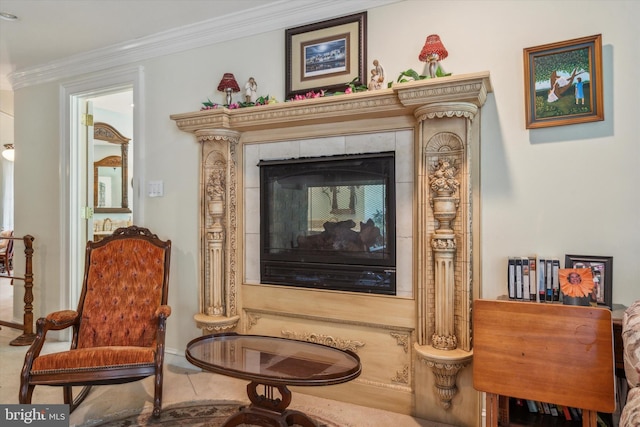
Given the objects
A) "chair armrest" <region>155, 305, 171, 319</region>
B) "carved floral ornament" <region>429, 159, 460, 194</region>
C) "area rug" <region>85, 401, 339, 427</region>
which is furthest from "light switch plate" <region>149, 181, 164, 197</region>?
"carved floral ornament" <region>429, 159, 460, 194</region>

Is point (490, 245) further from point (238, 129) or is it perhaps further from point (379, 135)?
point (238, 129)

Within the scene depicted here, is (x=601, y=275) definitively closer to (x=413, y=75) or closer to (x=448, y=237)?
(x=448, y=237)

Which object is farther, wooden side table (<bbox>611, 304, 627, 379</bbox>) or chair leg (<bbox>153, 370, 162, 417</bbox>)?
chair leg (<bbox>153, 370, 162, 417</bbox>)

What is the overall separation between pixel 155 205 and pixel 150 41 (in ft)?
4.13

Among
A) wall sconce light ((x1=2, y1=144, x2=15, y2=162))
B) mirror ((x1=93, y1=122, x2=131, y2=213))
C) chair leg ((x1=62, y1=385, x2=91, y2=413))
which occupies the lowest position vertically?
chair leg ((x1=62, y1=385, x2=91, y2=413))

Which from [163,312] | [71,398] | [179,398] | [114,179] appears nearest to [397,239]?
[163,312]

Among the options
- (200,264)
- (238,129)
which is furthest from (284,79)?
(200,264)

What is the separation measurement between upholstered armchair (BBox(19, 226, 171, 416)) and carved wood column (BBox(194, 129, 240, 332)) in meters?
0.30

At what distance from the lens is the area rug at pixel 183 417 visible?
2.15 m

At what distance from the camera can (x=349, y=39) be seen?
2486 millimetres

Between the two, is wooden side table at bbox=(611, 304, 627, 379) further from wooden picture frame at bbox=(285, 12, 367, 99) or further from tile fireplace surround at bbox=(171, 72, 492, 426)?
wooden picture frame at bbox=(285, 12, 367, 99)

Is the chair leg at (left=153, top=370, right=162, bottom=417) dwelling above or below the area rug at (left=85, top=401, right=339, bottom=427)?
above

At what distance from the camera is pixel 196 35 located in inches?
117

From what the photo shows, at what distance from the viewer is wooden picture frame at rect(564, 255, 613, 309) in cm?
181
